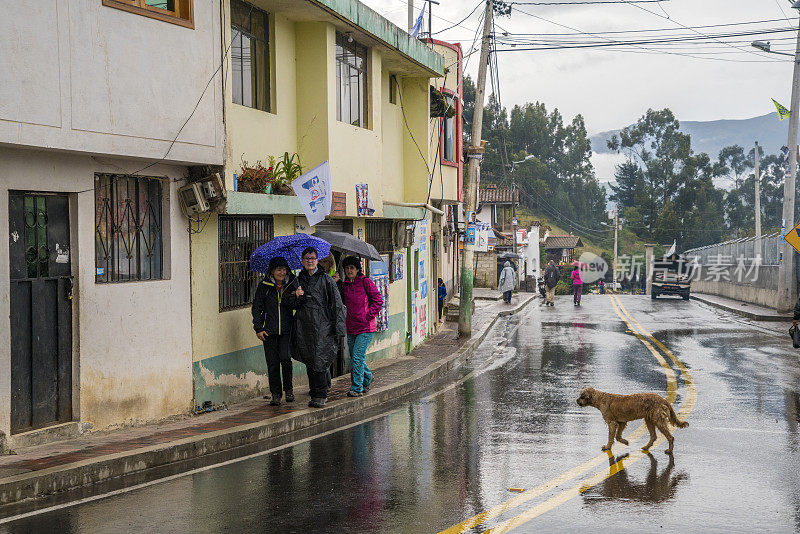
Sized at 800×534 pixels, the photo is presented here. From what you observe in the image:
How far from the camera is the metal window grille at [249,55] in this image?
38.9ft

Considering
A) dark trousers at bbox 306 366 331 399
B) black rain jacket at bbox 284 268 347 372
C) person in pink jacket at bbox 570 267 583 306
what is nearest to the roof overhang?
black rain jacket at bbox 284 268 347 372

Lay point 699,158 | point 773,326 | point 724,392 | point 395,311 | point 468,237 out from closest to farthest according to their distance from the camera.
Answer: point 724,392 < point 395,311 < point 468,237 < point 773,326 < point 699,158

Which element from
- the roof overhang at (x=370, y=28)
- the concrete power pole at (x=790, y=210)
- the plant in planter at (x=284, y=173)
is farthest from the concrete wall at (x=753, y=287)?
the plant in planter at (x=284, y=173)

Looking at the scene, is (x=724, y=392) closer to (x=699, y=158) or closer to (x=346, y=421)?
(x=346, y=421)

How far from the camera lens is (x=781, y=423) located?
10.2 meters

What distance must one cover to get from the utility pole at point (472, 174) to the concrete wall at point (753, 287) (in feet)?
47.8

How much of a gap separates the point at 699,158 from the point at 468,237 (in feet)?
212

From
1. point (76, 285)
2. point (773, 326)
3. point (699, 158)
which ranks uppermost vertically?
point (699, 158)

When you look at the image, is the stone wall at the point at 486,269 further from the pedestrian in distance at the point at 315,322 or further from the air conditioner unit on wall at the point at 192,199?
the air conditioner unit on wall at the point at 192,199

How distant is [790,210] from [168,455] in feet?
86.5

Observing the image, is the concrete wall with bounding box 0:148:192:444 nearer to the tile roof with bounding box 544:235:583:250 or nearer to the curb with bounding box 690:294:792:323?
the curb with bounding box 690:294:792:323

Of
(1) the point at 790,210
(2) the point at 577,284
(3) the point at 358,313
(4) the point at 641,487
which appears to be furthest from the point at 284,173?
→ (2) the point at 577,284

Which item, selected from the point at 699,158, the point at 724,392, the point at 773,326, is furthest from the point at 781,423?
the point at 699,158

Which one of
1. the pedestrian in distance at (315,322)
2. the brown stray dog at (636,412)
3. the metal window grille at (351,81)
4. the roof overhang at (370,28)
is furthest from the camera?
the metal window grille at (351,81)
